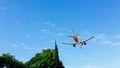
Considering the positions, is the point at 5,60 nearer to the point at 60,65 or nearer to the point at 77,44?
the point at 60,65

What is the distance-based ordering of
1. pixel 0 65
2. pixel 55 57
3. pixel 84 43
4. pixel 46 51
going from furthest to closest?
pixel 46 51
pixel 55 57
pixel 0 65
pixel 84 43

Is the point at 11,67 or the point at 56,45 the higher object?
the point at 56,45

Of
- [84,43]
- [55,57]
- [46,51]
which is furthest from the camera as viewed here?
[46,51]

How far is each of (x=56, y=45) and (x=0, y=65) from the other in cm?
2247

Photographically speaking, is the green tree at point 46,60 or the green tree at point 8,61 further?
the green tree at point 46,60

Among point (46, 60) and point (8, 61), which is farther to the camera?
point (46, 60)

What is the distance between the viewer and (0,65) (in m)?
98.9

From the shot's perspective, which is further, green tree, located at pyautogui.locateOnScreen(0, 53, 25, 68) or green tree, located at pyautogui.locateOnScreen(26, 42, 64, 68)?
green tree, located at pyautogui.locateOnScreen(26, 42, 64, 68)

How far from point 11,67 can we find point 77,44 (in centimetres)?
3100

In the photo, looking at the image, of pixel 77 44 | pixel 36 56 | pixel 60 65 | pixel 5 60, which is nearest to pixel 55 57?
pixel 60 65

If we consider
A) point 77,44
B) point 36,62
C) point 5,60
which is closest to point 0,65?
point 5,60

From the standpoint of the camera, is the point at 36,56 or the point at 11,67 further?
the point at 36,56

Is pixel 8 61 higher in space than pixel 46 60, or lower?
lower

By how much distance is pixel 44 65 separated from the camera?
112 meters
